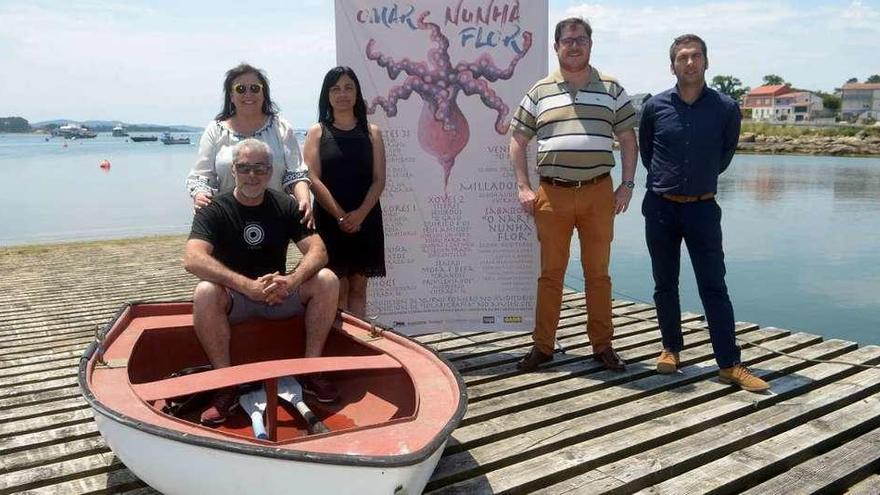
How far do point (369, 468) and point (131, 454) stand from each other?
98 cm

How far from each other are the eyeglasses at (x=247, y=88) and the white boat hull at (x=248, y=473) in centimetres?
193

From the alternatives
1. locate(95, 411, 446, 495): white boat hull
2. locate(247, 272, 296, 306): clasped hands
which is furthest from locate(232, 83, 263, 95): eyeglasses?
locate(95, 411, 446, 495): white boat hull

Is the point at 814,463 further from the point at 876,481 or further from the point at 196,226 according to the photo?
the point at 196,226

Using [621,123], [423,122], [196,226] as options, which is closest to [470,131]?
[423,122]

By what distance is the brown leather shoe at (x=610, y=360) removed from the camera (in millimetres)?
4316

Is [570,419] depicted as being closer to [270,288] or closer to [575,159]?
[575,159]

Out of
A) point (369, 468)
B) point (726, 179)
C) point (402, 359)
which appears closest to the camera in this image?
point (369, 468)

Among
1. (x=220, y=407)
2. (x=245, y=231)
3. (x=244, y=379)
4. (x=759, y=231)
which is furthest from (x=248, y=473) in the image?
(x=759, y=231)

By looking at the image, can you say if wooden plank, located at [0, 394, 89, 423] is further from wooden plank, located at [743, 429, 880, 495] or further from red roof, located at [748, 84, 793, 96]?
red roof, located at [748, 84, 793, 96]

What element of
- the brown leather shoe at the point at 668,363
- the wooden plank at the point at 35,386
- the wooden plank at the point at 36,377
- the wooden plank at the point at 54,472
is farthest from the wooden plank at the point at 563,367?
the wooden plank at the point at 36,377

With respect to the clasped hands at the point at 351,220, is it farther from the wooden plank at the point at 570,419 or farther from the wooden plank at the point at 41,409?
the wooden plank at the point at 41,409

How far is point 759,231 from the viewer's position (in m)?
14.9

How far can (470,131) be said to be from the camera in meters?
4.63

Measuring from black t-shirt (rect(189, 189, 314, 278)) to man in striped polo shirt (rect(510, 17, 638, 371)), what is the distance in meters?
1.37
